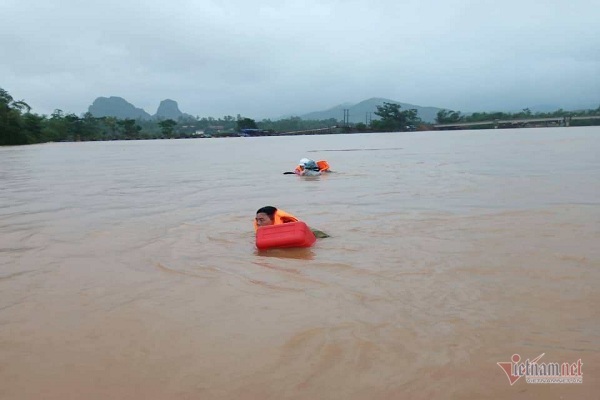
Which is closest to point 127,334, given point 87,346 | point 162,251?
point 87,346

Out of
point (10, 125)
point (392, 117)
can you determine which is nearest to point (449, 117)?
point (392, 117)

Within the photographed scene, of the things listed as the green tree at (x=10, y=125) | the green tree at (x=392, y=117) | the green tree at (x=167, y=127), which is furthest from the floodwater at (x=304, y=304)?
the green tree at (x=392, y=117)

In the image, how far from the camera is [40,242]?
23.2 feet

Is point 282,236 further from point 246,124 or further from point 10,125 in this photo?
point 246,124

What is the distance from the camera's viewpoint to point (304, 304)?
445 cm

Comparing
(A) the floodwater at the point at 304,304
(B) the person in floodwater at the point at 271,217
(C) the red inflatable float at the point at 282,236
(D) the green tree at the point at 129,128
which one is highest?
(D) the green tree at the point at 129,128

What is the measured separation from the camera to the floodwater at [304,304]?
10.3 ft

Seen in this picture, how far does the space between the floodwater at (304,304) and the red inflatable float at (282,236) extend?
0.47 ft

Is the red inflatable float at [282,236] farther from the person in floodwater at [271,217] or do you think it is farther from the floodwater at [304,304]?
the person in floodwater at [271,217]

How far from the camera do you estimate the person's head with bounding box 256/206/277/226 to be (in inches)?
274

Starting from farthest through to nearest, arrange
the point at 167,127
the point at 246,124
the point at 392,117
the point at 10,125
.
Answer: the point at 246,124
the point at 392,117
the point at 167,127
the point at 10,125

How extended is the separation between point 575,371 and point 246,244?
4.54m

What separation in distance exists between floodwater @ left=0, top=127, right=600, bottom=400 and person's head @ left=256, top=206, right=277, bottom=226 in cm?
36

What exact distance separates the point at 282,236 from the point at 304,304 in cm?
202
